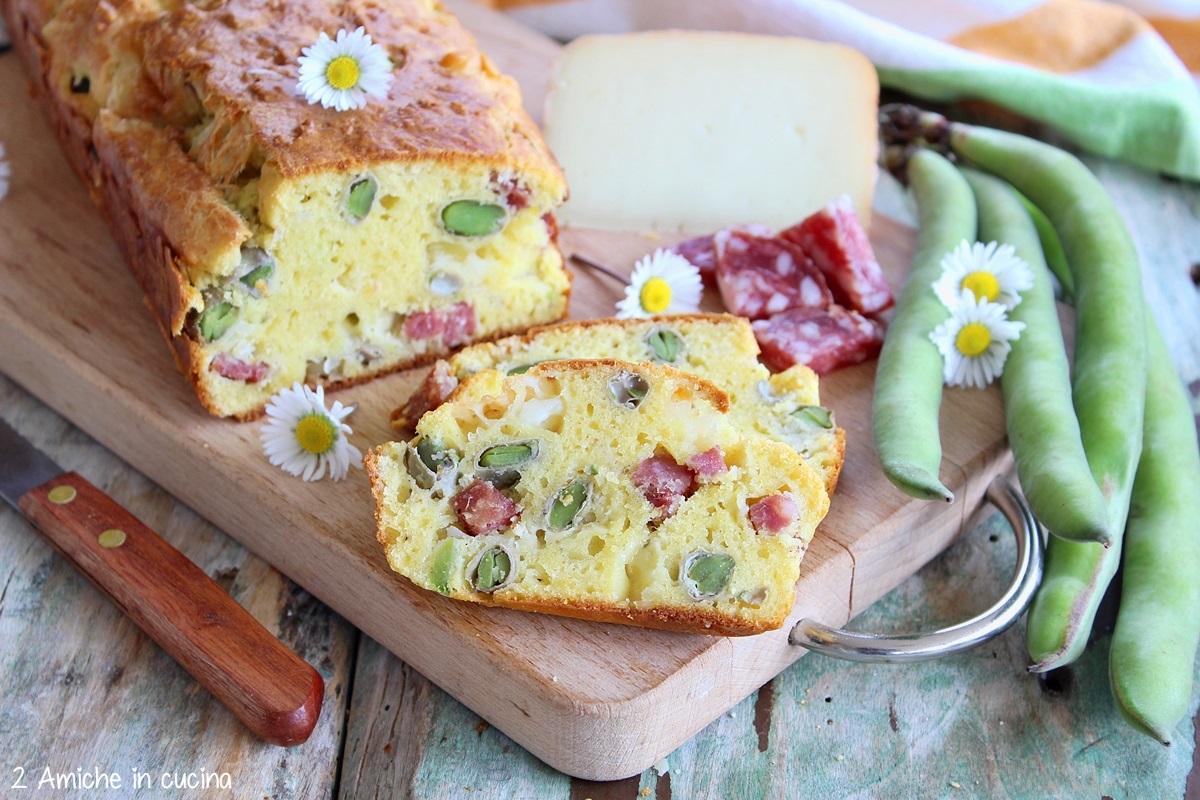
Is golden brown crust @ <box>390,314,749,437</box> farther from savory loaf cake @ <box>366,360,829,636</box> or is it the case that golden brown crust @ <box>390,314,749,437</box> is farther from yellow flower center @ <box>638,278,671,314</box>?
yellow flower center @ <box>638,278,671,314</box>

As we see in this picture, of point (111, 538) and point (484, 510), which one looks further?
point (111, 538)

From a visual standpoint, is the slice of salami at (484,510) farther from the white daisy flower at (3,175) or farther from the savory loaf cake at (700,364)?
the white daisy flower at (3,175)

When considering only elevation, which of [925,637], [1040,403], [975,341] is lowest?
[925,637]

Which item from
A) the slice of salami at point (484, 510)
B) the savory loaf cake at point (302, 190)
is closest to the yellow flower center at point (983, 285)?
the savory loaf cake at point (302, 190)

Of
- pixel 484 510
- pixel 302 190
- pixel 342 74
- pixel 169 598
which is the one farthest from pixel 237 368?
pixel 484 510

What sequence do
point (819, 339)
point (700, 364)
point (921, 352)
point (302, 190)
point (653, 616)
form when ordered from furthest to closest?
point (819, 339) < point (921, 352) < point (700, 364) < point (302, 190) < point (653, 616)

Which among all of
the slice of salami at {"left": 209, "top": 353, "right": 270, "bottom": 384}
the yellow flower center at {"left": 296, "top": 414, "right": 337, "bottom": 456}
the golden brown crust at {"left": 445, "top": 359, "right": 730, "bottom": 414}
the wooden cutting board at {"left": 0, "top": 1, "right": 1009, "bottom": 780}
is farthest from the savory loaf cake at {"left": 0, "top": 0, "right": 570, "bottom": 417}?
the golden brown crust at {"left": 445, "top": 359, "right": 730, "bottom": 414}

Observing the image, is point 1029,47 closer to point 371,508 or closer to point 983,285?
point 983,285
